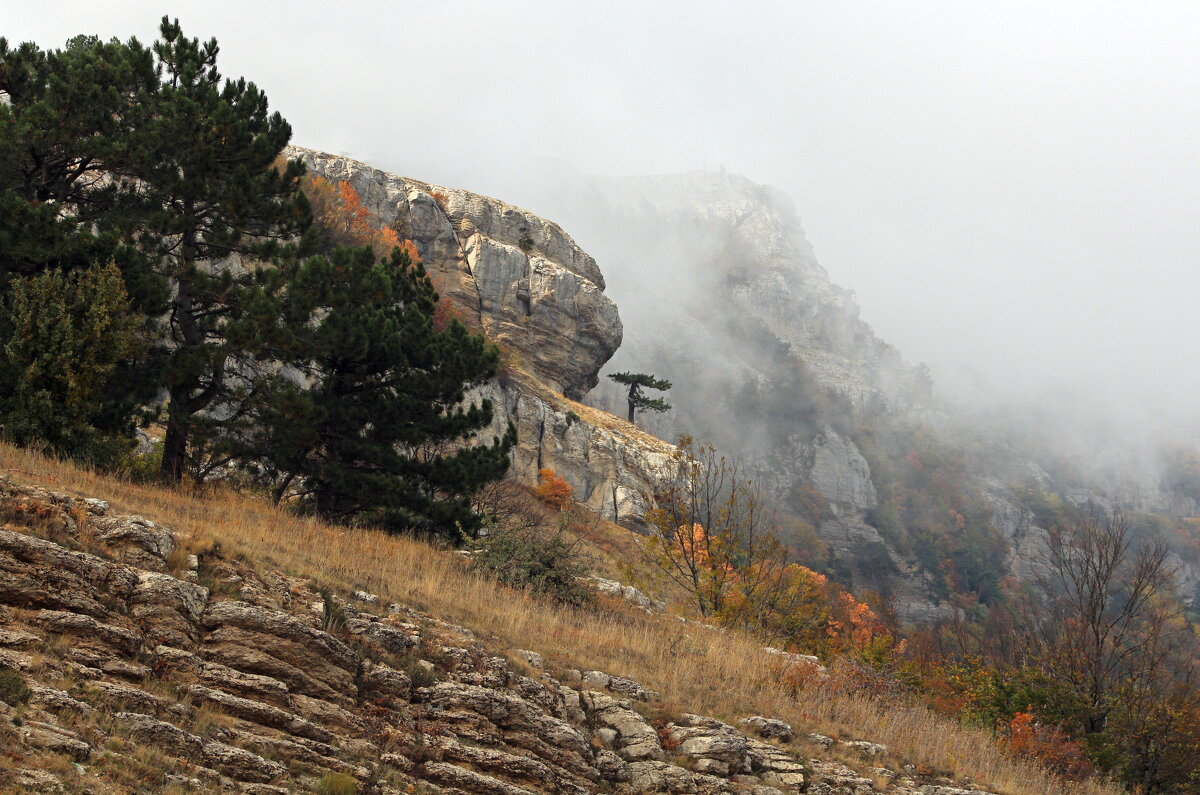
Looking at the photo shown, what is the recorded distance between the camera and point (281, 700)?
24.8ft

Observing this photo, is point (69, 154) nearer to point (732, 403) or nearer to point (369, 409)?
point (369, 409)

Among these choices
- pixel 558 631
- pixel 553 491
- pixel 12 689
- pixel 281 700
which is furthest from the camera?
pixel 553 491

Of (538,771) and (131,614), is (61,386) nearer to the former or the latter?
(131,614)

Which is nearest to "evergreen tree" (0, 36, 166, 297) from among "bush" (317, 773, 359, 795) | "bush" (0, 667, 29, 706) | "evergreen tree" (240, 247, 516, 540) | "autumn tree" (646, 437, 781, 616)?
"evergreen tree" (240, 247, 516, 540)

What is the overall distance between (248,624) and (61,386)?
8.32 metres

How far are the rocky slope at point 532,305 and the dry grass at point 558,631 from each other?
35780 mm

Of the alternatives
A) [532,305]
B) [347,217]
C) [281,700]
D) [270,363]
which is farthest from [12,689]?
[532,305]

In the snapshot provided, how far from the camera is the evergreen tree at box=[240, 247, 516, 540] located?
1731cm

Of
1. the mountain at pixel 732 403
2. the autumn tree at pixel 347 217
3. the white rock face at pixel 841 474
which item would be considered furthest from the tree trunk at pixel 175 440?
the white rock face at pixel 841 474

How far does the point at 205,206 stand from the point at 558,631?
1196 centimetres

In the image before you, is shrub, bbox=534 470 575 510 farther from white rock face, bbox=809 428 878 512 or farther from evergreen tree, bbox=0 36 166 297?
white rock face, bbox=809 428 878 512

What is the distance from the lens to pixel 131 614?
7.44m

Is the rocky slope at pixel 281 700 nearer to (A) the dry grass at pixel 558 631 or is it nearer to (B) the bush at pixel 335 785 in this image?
(B) the bush at pixel 335 785

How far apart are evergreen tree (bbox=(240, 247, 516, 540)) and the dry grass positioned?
3230 millimetres
